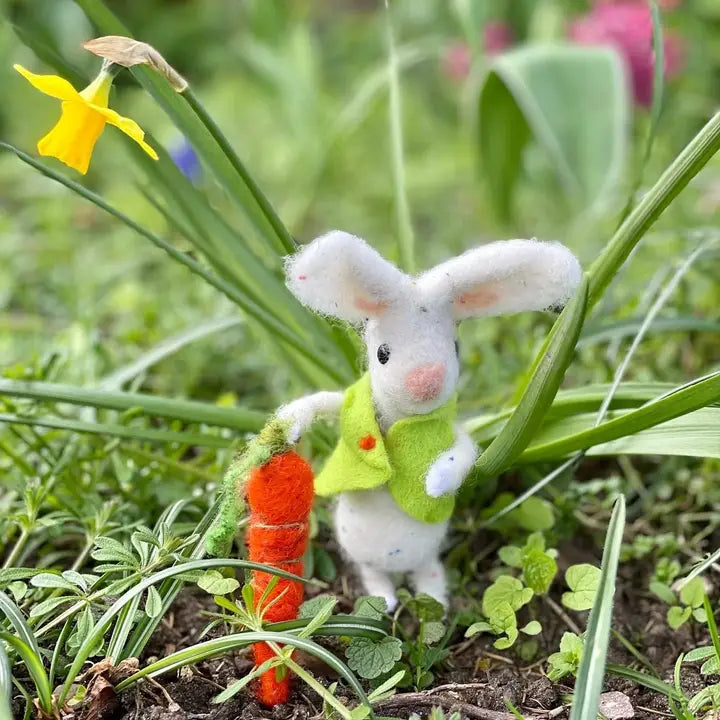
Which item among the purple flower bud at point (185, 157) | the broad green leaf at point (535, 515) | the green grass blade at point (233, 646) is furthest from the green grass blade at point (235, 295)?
the purple flower bud at point (185, 157)

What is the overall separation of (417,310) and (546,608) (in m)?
0.40

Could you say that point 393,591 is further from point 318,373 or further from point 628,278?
point 628,278

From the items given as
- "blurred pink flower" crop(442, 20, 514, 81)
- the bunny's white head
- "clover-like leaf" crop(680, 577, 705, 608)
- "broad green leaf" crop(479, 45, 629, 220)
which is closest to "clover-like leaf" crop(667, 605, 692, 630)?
"clover-like leaf" crop(680, 577, 705, 608)

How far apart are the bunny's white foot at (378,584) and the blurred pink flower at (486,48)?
5.74 ft

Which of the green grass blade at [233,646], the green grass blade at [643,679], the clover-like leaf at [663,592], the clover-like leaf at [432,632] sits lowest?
the clover-like leaf at [663,592]

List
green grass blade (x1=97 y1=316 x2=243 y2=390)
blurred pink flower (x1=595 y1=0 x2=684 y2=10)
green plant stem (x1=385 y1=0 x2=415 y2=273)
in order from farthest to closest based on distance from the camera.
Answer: blurred pink flower (x1=595 y1=0 x2=684 y2=10)
green grass blade (x1=97 y1=316 x2=243 y2=390)
green plant stem (x1=385 y1=0 x2=415 y2=273)

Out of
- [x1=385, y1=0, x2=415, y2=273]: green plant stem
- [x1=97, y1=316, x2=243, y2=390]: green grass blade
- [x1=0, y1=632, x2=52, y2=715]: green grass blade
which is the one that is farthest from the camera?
[x1=97, y1=316, x2=243, y2=390]: green grass blade

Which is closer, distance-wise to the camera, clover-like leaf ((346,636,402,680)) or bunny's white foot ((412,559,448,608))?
clover-like leaf ((346,636,402,680))

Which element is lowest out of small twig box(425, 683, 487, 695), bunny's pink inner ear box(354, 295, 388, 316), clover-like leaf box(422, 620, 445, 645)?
small twig box(425, 683, 487, 695)

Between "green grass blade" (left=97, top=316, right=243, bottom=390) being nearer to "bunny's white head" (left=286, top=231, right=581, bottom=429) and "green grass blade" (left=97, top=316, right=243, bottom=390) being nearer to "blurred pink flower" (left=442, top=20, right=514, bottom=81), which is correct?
"bunny's white head" (left=286, top=231, right=581, bottom=429)

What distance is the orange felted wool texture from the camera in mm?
813

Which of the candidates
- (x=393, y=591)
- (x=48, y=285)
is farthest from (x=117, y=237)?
(x=393, y=591)

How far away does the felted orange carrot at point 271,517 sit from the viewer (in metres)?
0.80

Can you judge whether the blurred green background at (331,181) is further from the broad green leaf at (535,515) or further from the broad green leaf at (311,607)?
the broad green leaf at (311,607)
